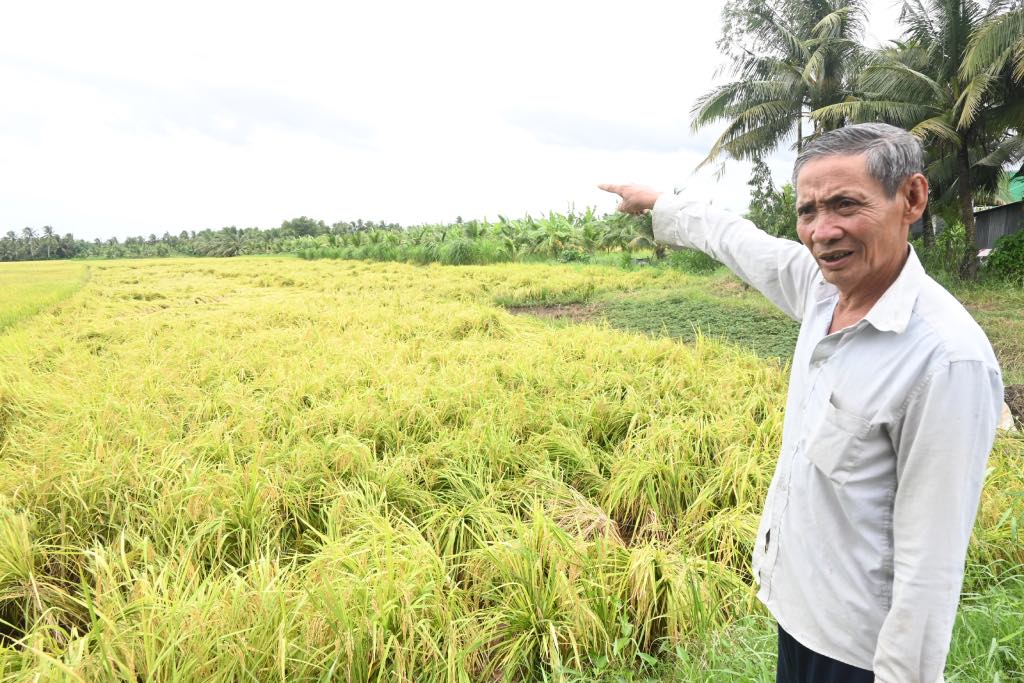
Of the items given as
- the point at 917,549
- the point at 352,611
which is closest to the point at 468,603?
the point at 352,611

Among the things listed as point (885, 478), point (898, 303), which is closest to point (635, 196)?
point (898, 303)

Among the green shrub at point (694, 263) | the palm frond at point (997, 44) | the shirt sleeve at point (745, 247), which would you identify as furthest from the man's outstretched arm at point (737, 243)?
the green shrub at point (694, 263)

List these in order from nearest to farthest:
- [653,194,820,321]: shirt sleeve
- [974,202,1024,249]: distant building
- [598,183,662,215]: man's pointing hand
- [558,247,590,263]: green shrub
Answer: [653,194,820,321]: shirt sleeve
[598,183,662,215]: man's pointing hand
[974,202,1024,249]: distant building
[558,247,590,263]: green shrub

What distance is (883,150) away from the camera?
0.87 meters

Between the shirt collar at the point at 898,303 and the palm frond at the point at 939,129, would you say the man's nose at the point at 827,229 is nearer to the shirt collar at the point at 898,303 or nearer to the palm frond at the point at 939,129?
the shirt collar at the point at 898,303

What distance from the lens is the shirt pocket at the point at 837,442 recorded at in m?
0.88

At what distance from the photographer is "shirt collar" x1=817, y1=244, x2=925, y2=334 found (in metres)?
0.84

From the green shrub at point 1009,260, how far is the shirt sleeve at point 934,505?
41.1ft

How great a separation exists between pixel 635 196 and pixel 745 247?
0.39 m

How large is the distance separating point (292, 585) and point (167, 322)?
6233mm

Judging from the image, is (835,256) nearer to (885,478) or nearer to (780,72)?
(885,478)

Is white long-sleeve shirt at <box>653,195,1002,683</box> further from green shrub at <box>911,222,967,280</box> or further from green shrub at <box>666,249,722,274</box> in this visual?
green shrub at <box>666,249,722,274</box>

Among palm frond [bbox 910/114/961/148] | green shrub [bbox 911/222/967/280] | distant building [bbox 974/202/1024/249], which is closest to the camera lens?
palm frond [bbox 910/114/961/148]

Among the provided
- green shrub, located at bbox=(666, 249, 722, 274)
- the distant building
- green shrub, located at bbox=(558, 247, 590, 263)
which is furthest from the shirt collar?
green shrub, located at bbox=(558, 247, 590, 263)
